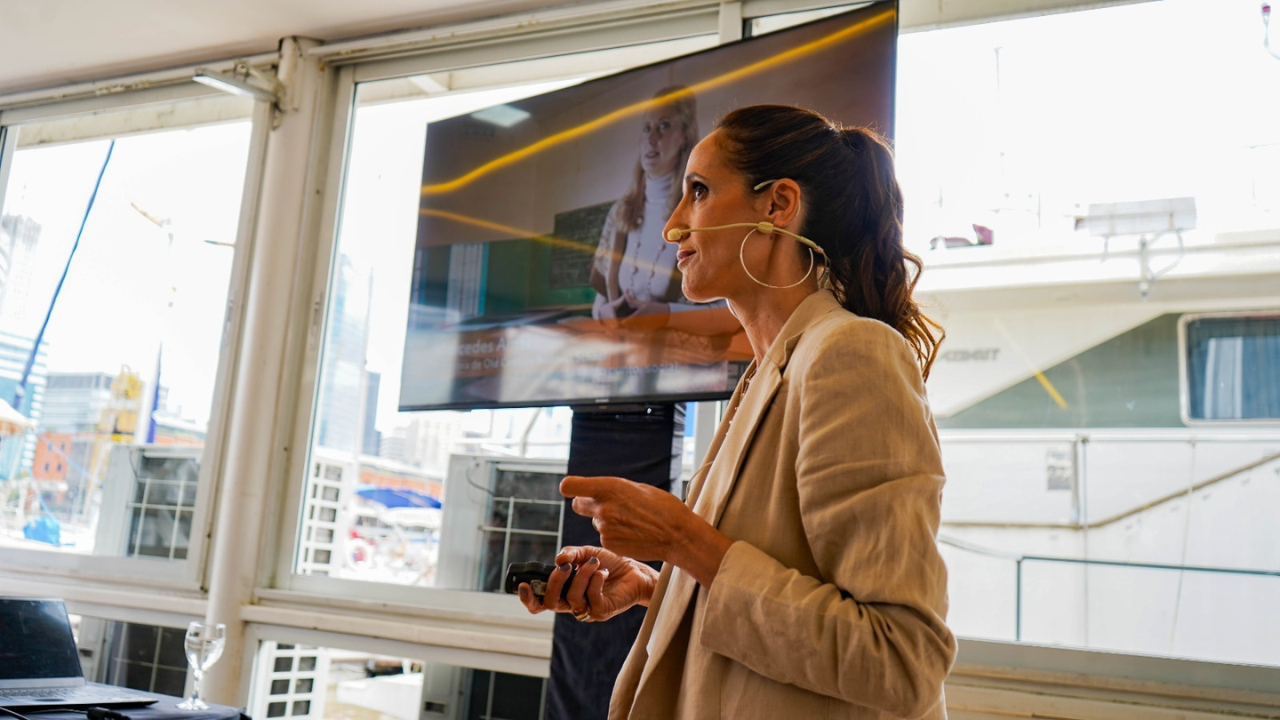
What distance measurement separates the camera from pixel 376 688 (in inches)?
125

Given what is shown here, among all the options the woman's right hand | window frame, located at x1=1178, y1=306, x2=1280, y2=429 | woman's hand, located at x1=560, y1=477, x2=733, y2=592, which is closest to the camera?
woman's hand, located at x1=560, y1=477, x2=733, y2=592

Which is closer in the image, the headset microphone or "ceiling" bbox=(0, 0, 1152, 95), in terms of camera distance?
the headset microphone

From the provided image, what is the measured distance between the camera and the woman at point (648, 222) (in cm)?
255

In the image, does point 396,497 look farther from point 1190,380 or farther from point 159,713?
point 1190,380

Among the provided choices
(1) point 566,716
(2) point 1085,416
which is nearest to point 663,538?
(1) point 566,716

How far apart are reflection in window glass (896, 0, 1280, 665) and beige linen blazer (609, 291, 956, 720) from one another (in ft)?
5.17

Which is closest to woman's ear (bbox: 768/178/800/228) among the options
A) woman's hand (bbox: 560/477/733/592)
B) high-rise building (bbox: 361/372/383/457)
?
woman's hand (bbox: 560/477/733/592)

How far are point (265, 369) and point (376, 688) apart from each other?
1117mm

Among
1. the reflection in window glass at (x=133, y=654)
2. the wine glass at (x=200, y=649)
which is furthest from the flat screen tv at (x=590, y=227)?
the reflection in window glass at (x=133, y=654)

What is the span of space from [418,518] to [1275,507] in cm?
232

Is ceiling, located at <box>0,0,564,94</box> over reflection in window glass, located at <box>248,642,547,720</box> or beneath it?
over

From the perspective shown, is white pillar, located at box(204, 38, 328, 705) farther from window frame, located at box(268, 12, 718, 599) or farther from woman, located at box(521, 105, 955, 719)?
woman, located at box(521, 105, 955, 719)

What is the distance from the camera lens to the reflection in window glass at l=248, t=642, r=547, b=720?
2941 mm

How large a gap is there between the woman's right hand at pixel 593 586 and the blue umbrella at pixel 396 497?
1.90 m
